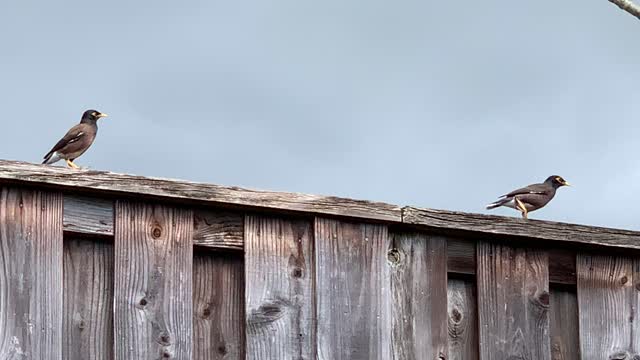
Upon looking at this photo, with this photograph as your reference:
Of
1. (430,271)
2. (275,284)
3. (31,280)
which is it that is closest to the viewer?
(31,280)

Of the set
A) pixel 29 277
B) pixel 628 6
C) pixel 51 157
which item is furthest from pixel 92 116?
pixel 628 6

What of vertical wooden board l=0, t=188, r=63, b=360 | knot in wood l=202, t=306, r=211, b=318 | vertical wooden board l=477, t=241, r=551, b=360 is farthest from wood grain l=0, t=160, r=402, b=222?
vertical wooden board l=477, t=241, r=551, b=360

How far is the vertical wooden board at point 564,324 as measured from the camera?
7461mm

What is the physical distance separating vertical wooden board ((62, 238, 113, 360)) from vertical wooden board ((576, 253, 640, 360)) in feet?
8.91

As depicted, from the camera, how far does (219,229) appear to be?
21.8 ft

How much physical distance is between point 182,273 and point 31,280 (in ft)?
2.39

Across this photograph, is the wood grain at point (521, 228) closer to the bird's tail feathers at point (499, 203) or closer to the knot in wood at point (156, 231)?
the knot in wood at point (156, 231)

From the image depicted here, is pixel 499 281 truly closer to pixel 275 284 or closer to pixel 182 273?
pixel 275 284

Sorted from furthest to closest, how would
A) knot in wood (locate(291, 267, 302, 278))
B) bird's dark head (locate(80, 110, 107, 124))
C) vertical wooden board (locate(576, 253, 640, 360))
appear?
bird's dark head (locate(80, 110, 107, 124)) < vertical wooden board (locate(576, 253, 640, 360)) < knot in wood (locate(291, 267, 302, 278))

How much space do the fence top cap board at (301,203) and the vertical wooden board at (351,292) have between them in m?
0.11

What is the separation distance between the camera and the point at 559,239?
24.5 feet

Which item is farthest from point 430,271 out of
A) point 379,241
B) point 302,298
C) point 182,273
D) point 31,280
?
point 31,280

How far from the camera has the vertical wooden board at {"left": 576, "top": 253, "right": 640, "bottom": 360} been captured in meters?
7.54

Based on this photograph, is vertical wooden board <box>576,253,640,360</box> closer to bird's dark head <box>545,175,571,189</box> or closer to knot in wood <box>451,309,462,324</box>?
knot in wood <box>451,309,462,324</box>
